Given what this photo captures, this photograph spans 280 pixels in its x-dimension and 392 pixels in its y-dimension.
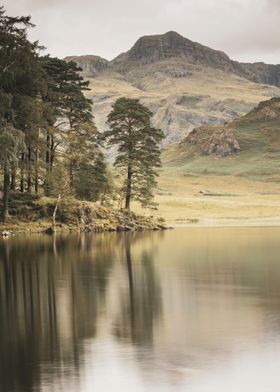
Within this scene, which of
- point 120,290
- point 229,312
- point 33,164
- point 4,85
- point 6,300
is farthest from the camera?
point 33,164

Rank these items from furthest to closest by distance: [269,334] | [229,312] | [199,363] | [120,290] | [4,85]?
1. [4,85]
2. [120,290]
3. [229,312]
4. [269,334]
5. [199,363]

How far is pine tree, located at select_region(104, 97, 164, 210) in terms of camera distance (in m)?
72.9

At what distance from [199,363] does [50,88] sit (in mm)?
50932

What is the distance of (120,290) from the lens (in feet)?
86.1

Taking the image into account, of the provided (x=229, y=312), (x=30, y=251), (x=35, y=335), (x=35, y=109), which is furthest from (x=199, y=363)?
(x=35, y=109)

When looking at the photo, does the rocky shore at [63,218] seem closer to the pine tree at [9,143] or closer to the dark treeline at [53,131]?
the dark treeline at [53,131]

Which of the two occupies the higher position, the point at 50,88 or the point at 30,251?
the point at 50,88

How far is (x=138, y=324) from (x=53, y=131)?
43.7 m

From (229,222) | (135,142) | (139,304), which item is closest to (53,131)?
(135,142)

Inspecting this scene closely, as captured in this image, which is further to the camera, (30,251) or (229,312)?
(30,251)

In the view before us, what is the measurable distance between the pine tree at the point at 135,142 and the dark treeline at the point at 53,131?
118 mm

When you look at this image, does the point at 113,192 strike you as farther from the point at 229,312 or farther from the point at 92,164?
the point at 229,312

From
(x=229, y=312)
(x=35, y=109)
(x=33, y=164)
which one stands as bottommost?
(x=229, y=312)

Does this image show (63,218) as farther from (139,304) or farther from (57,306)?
(57,306)
